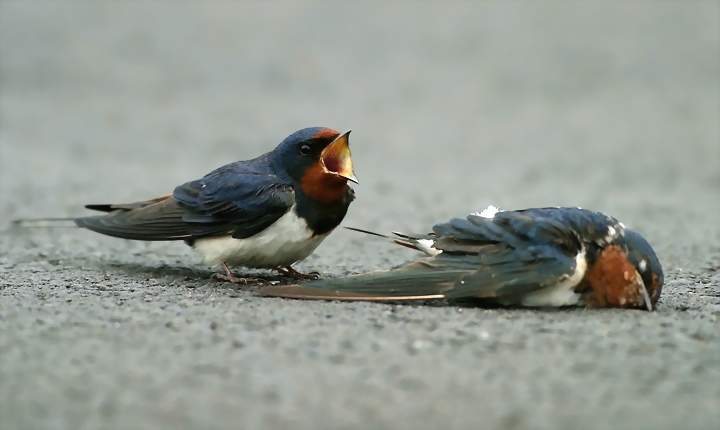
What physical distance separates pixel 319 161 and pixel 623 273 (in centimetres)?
135

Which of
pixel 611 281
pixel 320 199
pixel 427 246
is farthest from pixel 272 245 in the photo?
pixel 611 281

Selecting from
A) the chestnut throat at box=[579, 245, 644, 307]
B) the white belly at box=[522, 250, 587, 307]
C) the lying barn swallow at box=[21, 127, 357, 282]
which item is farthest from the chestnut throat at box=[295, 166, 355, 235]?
the chestnut throat at box=[579, 245, 644, 307]

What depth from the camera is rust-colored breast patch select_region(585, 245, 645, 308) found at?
3904 millimetres

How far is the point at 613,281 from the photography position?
3.93 meters

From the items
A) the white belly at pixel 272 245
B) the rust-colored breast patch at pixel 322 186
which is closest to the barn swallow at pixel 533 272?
the white belly at pixel 272 245

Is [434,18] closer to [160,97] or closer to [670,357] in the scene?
[160,97]

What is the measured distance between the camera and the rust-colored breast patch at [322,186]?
4.36 m

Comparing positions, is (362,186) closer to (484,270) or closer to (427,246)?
(427,246)

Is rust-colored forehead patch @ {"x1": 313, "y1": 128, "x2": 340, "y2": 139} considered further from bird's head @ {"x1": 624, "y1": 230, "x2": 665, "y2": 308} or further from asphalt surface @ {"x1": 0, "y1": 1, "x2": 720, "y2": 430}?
bird's head @ {"x1": 624, "y1": 230, "x2": 665, "y2": 308}

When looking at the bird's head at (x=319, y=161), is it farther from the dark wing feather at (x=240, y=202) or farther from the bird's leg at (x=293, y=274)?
the bird's leg at (x=293, y=274)

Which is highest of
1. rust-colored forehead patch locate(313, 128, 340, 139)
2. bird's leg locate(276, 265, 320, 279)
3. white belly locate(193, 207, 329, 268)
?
rust-colored forehead patch locate(313, 128, 340, 139)

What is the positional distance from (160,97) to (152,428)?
10914mm

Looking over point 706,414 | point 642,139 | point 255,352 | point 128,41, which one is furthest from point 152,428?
point 128,41

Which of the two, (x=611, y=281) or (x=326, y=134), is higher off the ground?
Result: (x=326, y=134)
